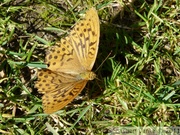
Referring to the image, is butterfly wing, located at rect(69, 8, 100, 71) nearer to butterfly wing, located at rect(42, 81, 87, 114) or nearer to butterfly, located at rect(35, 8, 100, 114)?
butterfly, located at rect(35, 8, 100, 114)

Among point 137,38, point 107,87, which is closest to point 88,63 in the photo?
point 107,87

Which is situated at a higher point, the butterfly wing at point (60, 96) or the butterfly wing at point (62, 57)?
the butterfly wing at point (62, 57)

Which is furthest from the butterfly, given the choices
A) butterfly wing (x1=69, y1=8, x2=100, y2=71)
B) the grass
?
the grass

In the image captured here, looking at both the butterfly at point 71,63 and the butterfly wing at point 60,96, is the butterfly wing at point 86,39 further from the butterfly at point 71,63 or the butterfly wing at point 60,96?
the butterfly wing at point 60,96

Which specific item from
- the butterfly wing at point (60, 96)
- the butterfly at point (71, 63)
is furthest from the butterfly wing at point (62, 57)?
the butterfly wing at point (60, 96)

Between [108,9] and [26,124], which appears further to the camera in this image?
[108,9]

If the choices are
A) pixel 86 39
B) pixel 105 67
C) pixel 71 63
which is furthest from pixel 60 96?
pixel 105 67

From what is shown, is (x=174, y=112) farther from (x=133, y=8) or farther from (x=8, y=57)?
(x=8, y=57)
